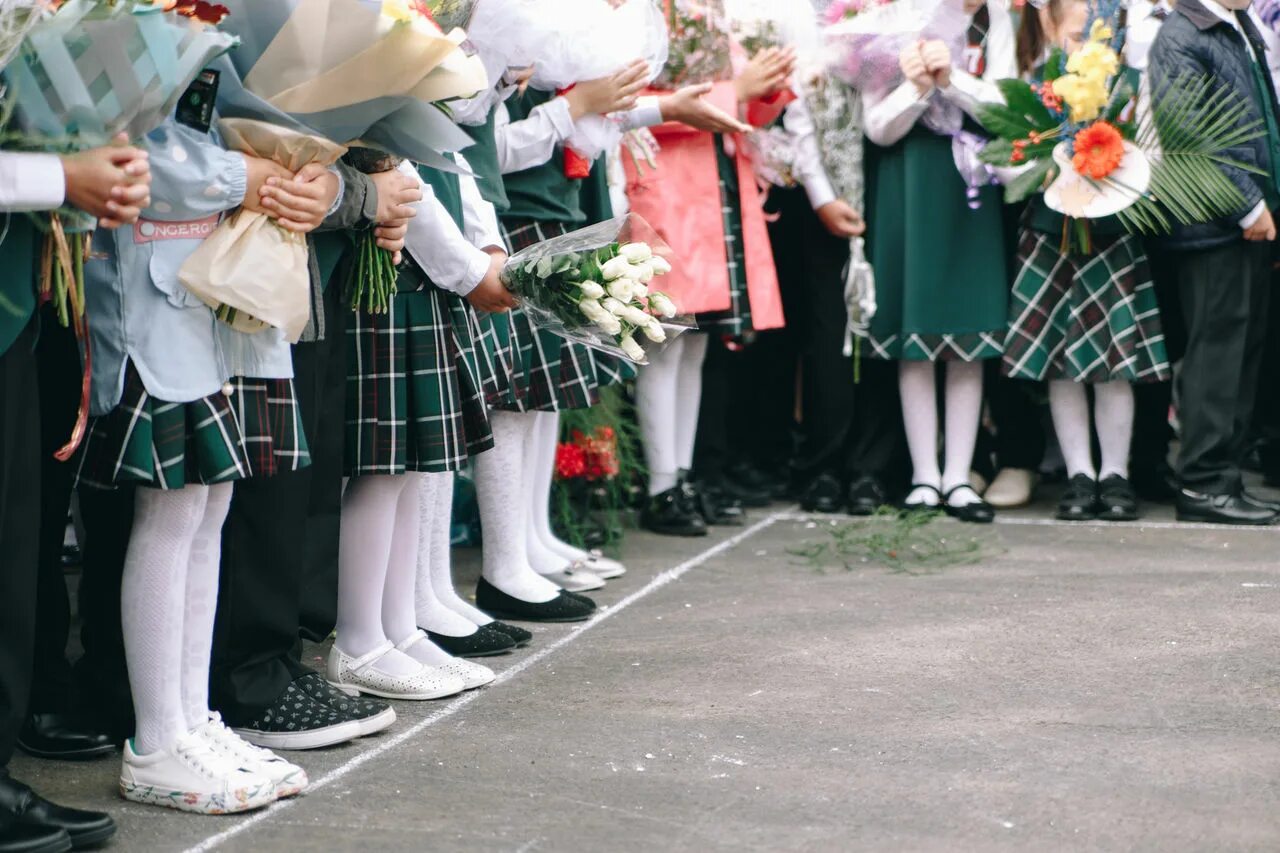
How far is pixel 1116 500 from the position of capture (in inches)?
239

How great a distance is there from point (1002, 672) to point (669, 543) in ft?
6.18

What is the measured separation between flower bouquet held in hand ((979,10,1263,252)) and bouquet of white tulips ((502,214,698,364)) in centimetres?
262

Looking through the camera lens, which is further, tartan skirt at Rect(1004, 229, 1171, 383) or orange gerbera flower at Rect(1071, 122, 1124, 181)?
tartan skirt at Rect(1004, 229, 1171, 383)

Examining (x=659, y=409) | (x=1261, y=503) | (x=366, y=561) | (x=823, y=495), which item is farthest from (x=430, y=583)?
(x=1261, y=503)

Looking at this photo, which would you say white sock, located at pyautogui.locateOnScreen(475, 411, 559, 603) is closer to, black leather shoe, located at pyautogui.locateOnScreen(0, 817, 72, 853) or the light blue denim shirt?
the light blue denim shirt

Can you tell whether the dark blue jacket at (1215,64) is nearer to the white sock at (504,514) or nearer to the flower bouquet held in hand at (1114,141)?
the flower bouquet held in hand at (1114,141)

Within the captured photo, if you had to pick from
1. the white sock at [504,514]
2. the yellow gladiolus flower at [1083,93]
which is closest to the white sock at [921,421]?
the yellow gladiolus flower at [1083,93]

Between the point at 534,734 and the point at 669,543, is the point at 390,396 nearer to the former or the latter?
the point at 534,734

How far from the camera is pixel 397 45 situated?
2961 millimetres

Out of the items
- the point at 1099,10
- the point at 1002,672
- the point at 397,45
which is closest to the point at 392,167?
the point at 397,45

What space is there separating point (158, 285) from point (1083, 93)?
3.67 metres

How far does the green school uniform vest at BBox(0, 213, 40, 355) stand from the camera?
2721 mm

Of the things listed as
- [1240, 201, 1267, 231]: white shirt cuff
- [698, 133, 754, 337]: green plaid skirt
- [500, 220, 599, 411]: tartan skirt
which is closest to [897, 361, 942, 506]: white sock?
[698, 133, 754, 337]: green plaid skirt

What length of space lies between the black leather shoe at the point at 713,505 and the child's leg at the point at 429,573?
1.71m
